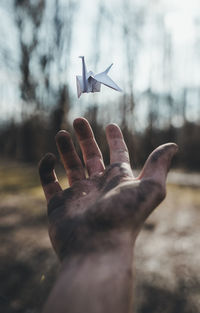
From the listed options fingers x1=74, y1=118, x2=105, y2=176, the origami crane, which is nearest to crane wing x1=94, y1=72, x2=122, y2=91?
the origami crane

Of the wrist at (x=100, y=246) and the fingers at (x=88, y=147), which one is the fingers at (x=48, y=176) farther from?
the wrist at (x=100, y=246)

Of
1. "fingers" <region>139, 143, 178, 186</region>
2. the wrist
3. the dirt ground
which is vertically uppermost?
"fingers" <region>139, 143, 178, 186</region>

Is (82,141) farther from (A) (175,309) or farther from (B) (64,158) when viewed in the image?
(A) (175,309)

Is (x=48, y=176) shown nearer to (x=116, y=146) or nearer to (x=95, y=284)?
(x=116, y=146)

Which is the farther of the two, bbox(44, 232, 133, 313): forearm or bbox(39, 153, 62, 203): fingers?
bbox(39, 153, 62, 203): fingers

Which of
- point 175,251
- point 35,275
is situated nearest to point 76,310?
point 35,275

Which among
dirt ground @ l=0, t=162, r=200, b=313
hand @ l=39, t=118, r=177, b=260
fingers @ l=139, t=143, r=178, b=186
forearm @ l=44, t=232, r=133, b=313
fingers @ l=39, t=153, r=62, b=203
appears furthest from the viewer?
dirt ground @ l=0, t=162, r=200, b=313

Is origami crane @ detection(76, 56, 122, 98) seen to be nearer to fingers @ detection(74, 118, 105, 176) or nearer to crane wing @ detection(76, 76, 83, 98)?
crane wing @ detection(76, 76, 83, 98)
